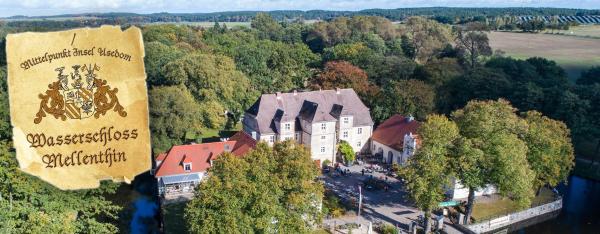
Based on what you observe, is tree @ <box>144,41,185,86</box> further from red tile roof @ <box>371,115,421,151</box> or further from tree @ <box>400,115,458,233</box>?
tree @ <box>400,115,458,233</box>

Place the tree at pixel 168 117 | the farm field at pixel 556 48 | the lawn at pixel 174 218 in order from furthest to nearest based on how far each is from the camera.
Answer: the farm field at pixel 556 48, the tree at pixel 168 117, the lawn at pixel 174 218

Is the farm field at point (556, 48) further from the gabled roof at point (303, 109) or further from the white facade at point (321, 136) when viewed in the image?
the white facade at point (321, 136)

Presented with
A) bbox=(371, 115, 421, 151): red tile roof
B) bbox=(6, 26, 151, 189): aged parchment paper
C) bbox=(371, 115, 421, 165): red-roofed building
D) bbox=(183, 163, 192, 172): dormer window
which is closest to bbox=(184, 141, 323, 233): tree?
bbox=(183, 163, 192, 172): dormer window

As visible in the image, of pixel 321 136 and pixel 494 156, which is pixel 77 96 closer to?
pixel 494 156

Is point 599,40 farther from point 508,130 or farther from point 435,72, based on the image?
point 508,130

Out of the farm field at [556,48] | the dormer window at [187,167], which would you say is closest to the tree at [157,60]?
the dormer window at [187,167]

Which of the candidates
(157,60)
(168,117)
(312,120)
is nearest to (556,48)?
(312,120)
